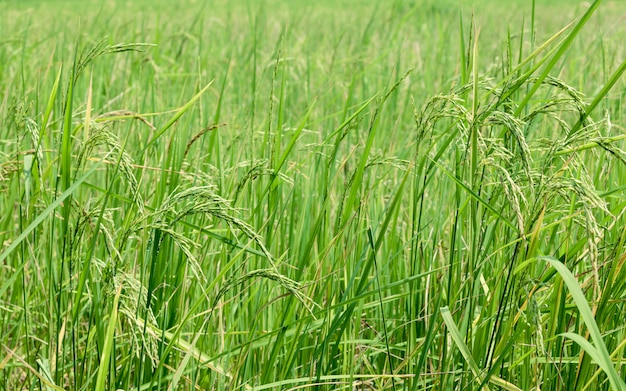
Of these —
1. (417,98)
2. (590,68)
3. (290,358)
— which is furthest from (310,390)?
(590,68)

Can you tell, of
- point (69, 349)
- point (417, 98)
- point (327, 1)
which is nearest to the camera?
point (69, 349)

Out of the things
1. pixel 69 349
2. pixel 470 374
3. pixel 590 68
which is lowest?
pixel 69 349

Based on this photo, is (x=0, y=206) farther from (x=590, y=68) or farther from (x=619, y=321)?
(x=590, y=68)

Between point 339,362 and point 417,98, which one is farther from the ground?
point 417,98

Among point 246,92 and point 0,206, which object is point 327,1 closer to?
point 246,92

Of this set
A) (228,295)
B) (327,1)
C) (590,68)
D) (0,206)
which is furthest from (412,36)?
(327,1)

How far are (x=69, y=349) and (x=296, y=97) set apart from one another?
194 centimetres

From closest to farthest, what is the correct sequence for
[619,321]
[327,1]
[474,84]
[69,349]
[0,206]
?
[474,84] → [619,321] → [69,349] → [0,206] → [327,1]

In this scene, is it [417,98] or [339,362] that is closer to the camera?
[339,362]

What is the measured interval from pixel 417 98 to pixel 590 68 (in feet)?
2.79

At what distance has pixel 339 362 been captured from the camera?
1351mm

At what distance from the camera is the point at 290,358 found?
3.75ft

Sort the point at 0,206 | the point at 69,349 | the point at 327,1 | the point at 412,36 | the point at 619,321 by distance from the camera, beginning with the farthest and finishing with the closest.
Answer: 1. the point at 327,1
2. the point at 412,36
3. the point at 0,206
4. the point at 69,349
5. the point at 619,321

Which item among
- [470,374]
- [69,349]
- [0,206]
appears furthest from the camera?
[0,206]
